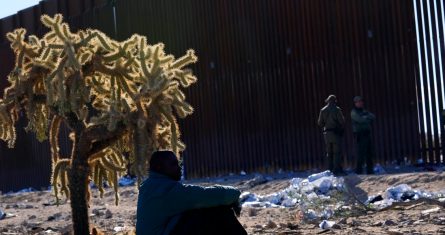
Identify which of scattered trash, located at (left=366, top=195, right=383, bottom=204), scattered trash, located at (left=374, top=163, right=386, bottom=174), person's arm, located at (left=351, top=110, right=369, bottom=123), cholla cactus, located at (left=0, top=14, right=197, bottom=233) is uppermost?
cholla cactus, located at (left=0, top=14, right=197, bottom=233)

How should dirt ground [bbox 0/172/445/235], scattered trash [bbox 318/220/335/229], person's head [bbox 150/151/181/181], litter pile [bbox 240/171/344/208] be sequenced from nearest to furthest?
person's head [bbox 150/151/181/181] < dirt ground [bbox 0/172/445/235] < scattered trash [bbox 318/220/335/229] < litter pile [bbox 240/171/344/208]

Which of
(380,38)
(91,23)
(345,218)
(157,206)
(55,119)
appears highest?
(91,23)

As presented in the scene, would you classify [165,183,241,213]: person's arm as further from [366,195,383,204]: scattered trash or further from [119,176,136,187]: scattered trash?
[119,176,136,187]: scattered trash

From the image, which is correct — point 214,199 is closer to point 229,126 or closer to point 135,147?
point 135,147

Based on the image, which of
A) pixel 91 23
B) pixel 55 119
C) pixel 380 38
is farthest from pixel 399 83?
pixel 91 23

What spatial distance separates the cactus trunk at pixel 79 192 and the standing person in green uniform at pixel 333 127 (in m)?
7.52

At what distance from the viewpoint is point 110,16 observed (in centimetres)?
2409

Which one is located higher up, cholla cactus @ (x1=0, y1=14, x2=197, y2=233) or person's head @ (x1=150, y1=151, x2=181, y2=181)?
cholla cactus @ (x1=0, y1=14, x2=197, y2=233)

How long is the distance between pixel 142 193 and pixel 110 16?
19.4 m

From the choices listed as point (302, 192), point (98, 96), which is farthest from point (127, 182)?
point (98, 96)

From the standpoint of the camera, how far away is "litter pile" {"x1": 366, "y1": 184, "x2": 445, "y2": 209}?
11.3m

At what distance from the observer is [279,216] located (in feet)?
38.0

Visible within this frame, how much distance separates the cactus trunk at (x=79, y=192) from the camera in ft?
27.2

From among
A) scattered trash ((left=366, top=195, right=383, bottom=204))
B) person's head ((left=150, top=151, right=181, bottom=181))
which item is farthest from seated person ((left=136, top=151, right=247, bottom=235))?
scattered trash ((left=366, top=195, right=383, bottom=204))
